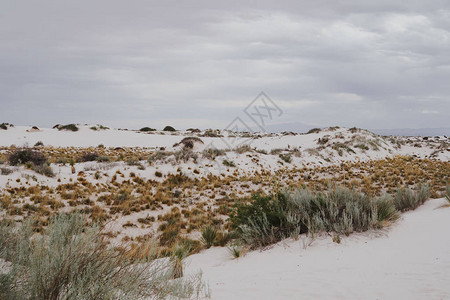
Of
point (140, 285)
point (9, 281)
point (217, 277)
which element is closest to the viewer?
point (9, 281)

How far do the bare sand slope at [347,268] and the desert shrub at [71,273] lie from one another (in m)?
1.30

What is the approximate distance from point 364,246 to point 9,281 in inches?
231

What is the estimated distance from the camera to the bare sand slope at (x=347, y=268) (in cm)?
409

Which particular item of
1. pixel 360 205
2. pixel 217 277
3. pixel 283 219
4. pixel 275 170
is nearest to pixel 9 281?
pixel 217 277

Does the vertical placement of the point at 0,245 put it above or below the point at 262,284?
above

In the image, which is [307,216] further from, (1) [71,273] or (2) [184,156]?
(2) [184,156]

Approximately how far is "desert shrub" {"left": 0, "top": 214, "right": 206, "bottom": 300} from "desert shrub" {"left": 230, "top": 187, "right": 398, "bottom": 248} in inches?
134

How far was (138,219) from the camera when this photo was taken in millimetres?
9820

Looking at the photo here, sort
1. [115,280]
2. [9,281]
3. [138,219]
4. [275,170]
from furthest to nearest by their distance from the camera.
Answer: [275,170], [138,219], [115,280], [9,281]

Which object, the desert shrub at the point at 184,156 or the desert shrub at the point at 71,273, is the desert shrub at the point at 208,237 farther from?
the desert shrub at the point at 184,156

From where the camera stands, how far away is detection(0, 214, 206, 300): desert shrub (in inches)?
105

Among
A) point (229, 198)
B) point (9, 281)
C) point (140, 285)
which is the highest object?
point (9, 281)

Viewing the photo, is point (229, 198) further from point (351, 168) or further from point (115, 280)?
point (351, 168)

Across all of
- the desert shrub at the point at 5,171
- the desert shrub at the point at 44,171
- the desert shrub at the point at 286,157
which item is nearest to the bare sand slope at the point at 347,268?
the desert shrub at the point at 44,171
